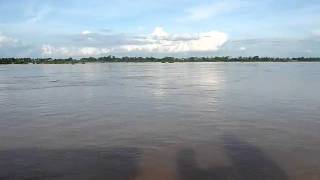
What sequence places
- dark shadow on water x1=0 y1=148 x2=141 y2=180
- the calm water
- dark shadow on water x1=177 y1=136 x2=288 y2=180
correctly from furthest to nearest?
the calm water
dark shadow on water x1=0 y1=148 x2=141 y2=180
dark shadow on water x1=177 y1=136 x2=288 y2=180

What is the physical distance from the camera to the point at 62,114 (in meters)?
16.8

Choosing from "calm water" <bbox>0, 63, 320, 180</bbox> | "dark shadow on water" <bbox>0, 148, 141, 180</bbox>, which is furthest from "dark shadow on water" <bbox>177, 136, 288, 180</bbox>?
"dark shadow on water" <bbox>0, 148, 141, 180</bbox>

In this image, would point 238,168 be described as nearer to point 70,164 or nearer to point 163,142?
point 163,142

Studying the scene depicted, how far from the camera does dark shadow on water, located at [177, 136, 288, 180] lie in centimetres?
785

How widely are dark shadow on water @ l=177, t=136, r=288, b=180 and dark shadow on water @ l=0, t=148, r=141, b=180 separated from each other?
1.13 meters

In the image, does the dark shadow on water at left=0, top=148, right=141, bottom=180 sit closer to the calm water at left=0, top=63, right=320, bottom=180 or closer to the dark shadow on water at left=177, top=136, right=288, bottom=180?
the calm water at left=0, top=63, right=320, bottom=180

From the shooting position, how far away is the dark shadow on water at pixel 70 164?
8031 millimetres

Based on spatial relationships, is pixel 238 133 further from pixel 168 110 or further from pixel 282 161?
pixel 168 110

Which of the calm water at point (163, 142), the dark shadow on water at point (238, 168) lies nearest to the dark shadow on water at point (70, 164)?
the calm water at point (163, 142)

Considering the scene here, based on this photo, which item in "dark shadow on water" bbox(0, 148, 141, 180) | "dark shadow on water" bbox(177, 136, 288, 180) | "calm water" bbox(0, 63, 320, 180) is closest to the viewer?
"dark shadow on water" bbox(177, 136, 288, 180)

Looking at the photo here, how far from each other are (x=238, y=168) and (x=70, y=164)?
374cm

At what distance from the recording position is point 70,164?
879 cm

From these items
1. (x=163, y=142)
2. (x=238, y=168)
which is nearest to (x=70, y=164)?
(x=163, y=142)

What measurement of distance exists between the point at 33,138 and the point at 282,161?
723 centimetres
